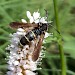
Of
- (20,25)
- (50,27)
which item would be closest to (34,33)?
(20,25)

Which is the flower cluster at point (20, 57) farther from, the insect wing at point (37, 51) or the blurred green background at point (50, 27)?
the blurred green background at point (50, 27)

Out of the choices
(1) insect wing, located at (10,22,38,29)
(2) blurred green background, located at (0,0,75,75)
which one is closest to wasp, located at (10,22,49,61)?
(1) insect wing, located at (10,22,38,29)

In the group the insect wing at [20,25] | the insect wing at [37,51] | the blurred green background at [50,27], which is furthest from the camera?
the blurred green background at [50,27]

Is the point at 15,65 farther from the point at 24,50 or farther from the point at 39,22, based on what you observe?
the point at 39,22

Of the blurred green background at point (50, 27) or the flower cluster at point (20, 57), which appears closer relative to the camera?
the flower cluster at point (20, 57)

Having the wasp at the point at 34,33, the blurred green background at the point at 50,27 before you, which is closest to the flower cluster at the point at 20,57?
the wasp at the point at 34,33

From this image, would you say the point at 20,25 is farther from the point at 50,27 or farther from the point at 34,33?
the point at 50,27

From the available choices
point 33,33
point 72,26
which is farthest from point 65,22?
point 33,33
